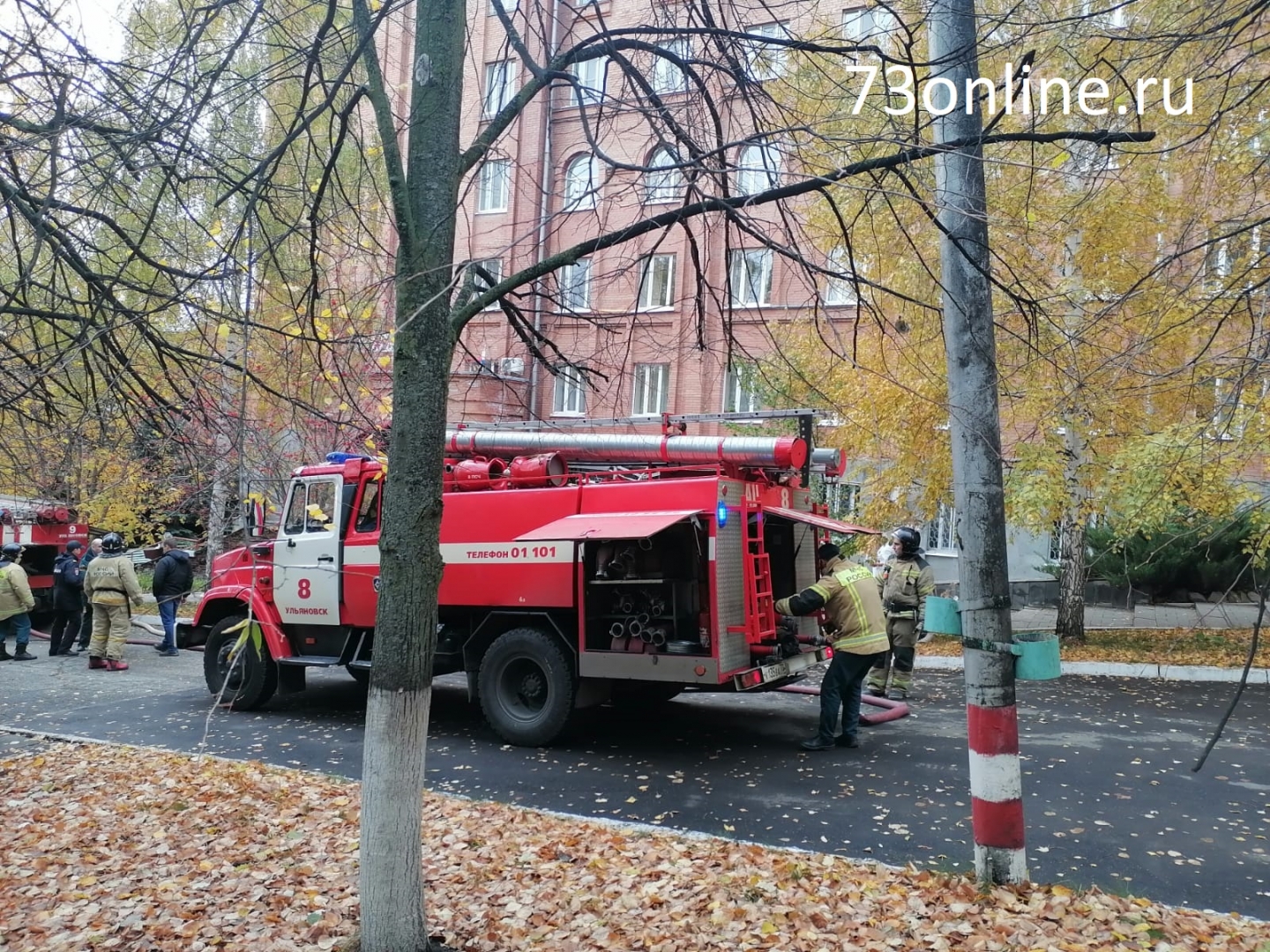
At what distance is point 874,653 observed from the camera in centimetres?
786

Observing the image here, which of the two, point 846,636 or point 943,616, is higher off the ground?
point 943,616

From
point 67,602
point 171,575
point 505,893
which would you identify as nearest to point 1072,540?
point 505,893

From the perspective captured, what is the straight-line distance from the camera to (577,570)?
8.30 metres

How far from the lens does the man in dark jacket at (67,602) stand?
1438 centimetres

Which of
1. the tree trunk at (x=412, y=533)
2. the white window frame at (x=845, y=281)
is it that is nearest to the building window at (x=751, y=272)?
the white window frame at (x=845, y=281)

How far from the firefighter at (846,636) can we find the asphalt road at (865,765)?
252mm

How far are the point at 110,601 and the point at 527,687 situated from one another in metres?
7.51

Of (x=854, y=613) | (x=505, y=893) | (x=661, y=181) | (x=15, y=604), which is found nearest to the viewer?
(x=505, y=893)

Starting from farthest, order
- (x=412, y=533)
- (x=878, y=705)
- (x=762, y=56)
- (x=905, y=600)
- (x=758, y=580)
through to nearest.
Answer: (x=905, y=600), (x=878, y=705), (x=758, y=580), (x=762, y=56), (x=412, y=533)

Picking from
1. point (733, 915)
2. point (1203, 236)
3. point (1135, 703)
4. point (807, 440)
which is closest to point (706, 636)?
point (807, 440)

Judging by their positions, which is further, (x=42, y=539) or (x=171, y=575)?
(x=42, y=539)

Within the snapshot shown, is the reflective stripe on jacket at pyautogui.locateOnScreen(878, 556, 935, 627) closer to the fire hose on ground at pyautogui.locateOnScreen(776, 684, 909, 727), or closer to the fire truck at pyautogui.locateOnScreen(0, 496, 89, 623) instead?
the fire hose on ground at pyautogui.locateOnScreen(776, 684, 909, 727)

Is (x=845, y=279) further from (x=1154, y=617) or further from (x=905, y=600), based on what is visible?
(x=1154, y=617)

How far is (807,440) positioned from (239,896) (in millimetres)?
5866
